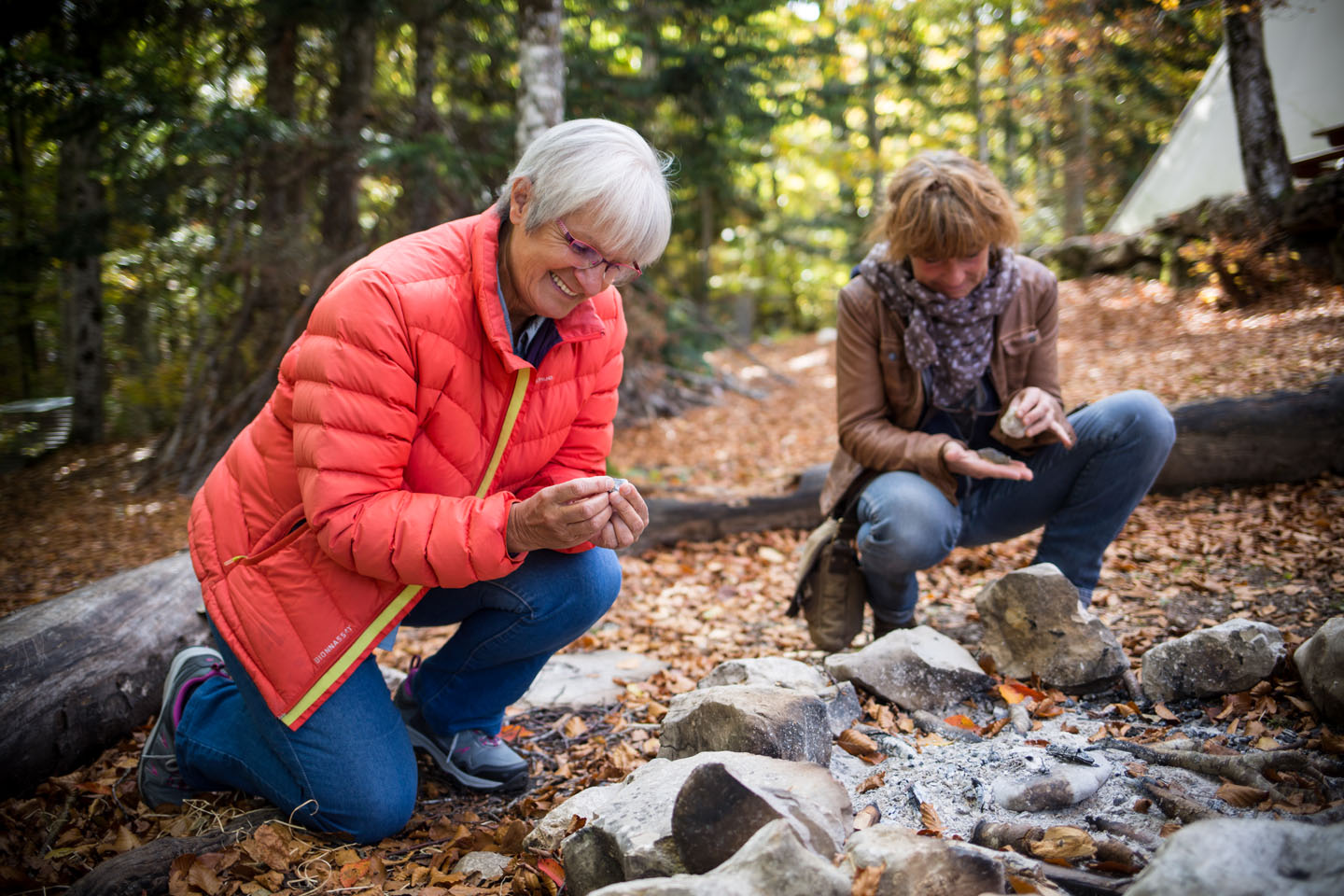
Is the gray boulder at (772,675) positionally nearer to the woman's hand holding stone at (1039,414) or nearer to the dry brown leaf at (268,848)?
the woman's hand holding stone at (1039,414)

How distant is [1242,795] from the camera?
1680 millimetres

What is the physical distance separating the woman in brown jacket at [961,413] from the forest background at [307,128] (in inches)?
128

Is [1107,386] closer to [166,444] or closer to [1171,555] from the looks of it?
[1171,555]

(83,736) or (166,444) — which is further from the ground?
(166,444)

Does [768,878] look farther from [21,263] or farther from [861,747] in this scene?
[21,263]

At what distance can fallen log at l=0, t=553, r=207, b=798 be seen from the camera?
2.14 meters

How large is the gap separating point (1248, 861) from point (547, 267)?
66.9 inches

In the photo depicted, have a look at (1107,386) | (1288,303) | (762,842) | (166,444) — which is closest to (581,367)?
(762,842)

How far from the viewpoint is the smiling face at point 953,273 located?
250 cm

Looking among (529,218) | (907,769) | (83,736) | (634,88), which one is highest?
(634,88)

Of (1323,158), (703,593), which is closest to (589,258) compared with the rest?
(703,593)

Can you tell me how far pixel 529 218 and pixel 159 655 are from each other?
6.19ft

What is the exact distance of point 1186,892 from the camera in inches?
46.1

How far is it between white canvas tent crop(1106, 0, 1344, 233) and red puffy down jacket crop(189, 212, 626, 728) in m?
5.99
